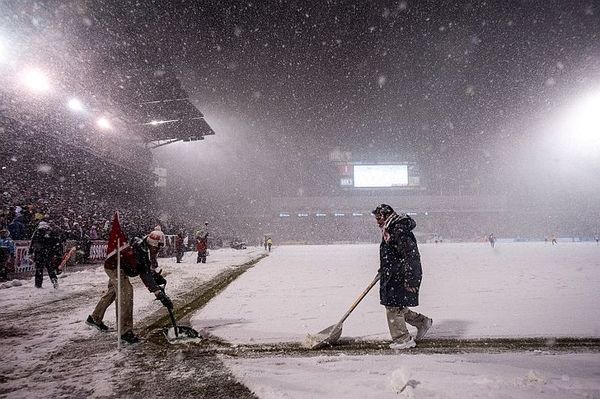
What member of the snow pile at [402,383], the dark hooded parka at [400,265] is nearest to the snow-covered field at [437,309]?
the dark hooded parka at [400,265]

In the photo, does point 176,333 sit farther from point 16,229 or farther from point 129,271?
point 16,229

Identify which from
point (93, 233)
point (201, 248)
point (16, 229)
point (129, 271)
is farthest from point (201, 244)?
point (129, 271)

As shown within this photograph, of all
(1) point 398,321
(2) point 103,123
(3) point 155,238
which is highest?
(2) point 103,123

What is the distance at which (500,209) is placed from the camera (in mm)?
61594

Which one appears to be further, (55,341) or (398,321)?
(55,341)

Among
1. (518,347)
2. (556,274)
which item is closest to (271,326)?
(518,347)

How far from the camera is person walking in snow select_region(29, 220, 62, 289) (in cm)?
858

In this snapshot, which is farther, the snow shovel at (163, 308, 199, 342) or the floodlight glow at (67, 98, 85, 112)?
the floodlight glow at (67, 98, 85, 112)

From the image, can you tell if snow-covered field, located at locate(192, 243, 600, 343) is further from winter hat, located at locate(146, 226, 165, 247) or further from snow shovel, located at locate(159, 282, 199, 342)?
winter hat, located at locate(146, 226, 165, 247)

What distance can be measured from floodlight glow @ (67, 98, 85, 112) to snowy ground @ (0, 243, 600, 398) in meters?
16.0

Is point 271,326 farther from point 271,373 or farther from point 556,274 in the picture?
point 556,274

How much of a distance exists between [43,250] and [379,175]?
54.2 m

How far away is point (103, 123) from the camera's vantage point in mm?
23844

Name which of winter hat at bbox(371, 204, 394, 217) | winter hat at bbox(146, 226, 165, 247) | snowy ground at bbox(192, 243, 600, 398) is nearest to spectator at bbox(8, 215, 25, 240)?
snowy ground at bbox(192, 243, 600, 398)
